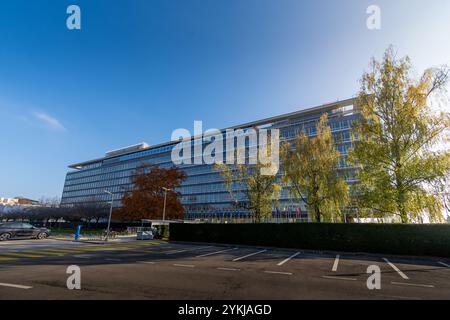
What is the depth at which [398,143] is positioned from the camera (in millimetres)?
18359

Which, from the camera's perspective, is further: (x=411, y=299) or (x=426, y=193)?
(x=426, y=193)

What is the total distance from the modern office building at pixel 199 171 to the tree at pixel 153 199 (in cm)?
839

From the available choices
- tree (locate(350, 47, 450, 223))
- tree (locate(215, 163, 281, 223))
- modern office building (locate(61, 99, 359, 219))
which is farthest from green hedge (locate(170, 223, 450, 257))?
modern office building (locate(61, 99, 359, 219))

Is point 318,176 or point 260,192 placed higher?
point 318,176

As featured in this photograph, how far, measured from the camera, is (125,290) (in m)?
6.14

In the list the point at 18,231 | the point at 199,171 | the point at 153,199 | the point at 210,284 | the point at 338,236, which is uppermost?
the point at 199,171

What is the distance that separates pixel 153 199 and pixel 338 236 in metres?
Result: 28.3

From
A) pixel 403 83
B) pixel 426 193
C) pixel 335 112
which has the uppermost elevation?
pixel 335 112

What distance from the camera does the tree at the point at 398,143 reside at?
16672 millimetres

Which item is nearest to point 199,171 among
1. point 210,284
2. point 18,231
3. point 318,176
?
point 18,231

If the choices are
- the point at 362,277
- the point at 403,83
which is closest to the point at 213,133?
the point at 403,83

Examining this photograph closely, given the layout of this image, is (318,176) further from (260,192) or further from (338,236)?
(260,192)
